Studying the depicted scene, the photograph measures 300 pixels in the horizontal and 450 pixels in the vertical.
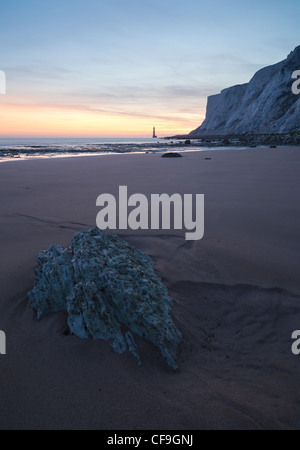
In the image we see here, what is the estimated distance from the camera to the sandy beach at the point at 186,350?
51.8 inches

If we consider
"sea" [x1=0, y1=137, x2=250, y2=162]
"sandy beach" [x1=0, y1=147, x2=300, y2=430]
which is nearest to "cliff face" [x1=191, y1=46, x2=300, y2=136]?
"sea" [x1=0, y1=137, x2=250, y2=162]

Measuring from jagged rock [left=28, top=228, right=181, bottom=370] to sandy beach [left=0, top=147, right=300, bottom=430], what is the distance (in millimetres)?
77

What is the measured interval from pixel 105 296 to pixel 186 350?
63cm

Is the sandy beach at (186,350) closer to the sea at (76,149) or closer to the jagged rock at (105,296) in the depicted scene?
the jagged rock at (105,296)

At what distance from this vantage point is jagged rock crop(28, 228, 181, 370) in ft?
5.55

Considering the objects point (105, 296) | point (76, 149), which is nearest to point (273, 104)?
point (76, 149)

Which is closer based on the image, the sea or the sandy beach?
the sandy beach

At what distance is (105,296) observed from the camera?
184 centimetres

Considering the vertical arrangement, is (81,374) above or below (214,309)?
below

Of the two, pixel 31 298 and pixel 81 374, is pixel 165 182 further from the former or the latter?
pixel 81 374

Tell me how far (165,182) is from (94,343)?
5.46 metres

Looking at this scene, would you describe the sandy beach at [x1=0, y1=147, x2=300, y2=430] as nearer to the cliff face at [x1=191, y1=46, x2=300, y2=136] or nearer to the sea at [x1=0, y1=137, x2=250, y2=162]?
the sea at [x1=0, y1=137, x2=250, y2=162]

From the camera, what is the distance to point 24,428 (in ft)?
4.11

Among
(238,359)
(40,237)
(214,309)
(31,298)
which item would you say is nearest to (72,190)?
(40,237)
